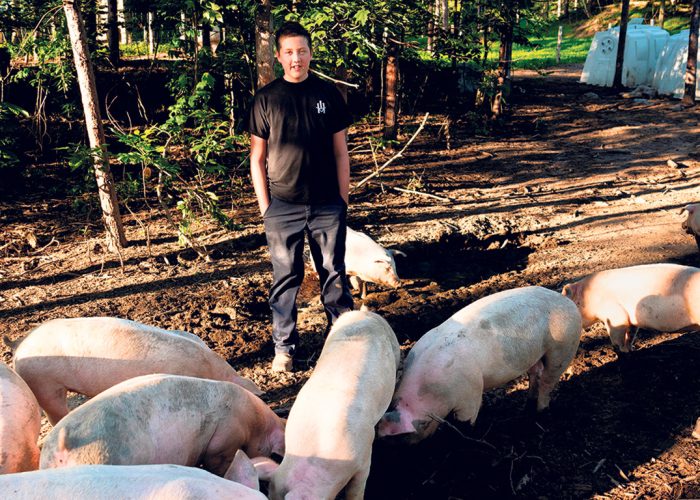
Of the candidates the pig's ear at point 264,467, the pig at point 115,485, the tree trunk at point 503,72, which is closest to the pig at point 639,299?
the pig's ear at point 264,467

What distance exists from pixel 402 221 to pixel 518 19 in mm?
5835

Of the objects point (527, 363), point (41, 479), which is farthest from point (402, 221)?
point (41, 479)

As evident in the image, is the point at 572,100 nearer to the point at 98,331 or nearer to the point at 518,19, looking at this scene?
the point at 518,19

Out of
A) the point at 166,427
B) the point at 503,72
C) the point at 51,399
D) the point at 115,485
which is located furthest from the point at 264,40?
the point at 503,72

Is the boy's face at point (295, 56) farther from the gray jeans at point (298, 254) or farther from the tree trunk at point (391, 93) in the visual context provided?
the tree trunk at point (391, 93)

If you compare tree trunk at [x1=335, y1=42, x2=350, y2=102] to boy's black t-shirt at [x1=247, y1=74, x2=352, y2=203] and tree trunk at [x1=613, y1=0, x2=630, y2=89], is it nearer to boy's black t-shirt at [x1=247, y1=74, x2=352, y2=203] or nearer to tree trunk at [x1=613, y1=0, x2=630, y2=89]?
boy's black t-shirt at [x1=247, y1=74, x2=352, y2=203]

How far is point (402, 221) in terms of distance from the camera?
7664 millimetres

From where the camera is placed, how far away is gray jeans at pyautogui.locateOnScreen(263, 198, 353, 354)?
4.50 m

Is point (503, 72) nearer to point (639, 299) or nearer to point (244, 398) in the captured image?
point (639, 299)

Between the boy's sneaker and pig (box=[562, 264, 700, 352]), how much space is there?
2.09 metres

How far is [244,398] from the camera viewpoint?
3.43 m

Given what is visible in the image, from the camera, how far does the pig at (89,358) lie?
3.70 meters

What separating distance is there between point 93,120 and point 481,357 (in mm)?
4414

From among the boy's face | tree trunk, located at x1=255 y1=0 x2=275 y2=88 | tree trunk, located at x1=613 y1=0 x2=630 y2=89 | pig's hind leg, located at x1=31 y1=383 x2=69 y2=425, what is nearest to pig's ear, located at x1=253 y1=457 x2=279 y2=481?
pig's hind leg, located at x1=31 y1=383 x2=69 y2=425
